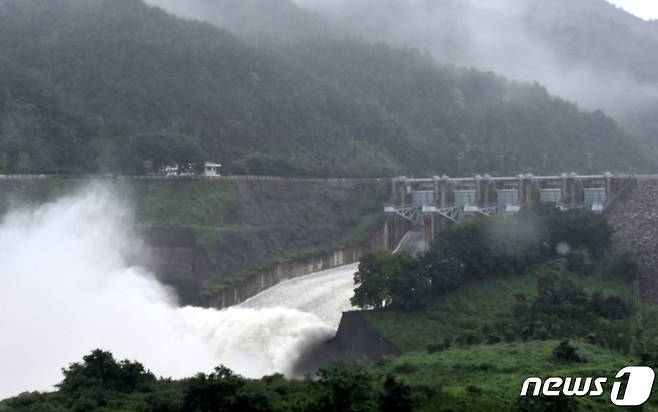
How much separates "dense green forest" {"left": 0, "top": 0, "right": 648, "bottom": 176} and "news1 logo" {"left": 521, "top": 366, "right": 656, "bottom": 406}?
34296 mm

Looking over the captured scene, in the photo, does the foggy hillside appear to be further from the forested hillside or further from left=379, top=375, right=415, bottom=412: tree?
left=379, top=375, right=415, bottom=412: tree

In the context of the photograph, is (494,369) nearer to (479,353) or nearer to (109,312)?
(479,353)

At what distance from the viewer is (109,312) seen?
43.2 metres

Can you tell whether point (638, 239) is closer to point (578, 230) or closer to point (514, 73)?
point (578, 230)

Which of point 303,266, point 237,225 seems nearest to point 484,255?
point 303,266

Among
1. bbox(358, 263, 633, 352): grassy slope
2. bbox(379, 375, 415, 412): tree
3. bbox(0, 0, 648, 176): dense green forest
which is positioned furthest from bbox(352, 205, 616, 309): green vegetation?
bbox(379, 375, 415, 412): tree

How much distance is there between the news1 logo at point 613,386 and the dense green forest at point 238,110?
34.3 m

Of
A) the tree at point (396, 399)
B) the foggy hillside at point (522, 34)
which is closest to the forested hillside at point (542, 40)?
the foggy hillside at point (522, 34)

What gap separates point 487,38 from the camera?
148m

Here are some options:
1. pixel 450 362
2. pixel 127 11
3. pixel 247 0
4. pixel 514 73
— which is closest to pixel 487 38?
pixel 514 73

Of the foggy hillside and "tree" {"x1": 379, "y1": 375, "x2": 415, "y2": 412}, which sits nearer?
"tree" {"x1": 379, "y1": 375, "x2": 415, "y2": 412}

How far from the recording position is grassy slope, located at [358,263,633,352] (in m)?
41.2

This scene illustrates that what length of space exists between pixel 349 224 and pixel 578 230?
14017 mm

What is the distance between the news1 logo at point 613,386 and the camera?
82.4 ft
